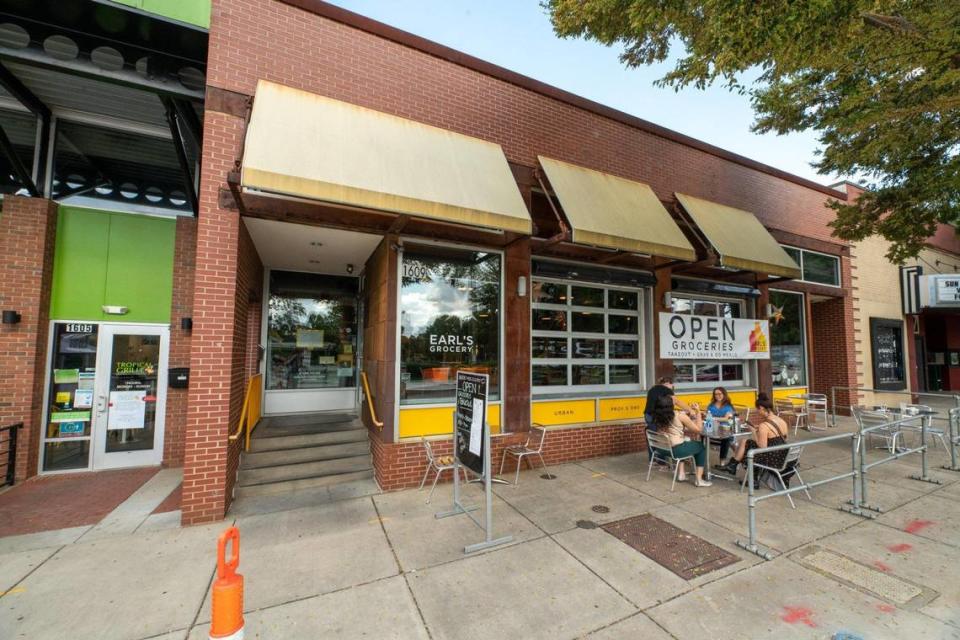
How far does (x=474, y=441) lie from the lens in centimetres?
458

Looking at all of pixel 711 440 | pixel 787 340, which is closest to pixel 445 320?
pixel 711 440

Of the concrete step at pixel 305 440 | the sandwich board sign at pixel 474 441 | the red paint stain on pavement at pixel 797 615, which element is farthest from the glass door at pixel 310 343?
the red paint stain on pavement at pixel 797 615

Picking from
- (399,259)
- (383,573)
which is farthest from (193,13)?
(383,573)

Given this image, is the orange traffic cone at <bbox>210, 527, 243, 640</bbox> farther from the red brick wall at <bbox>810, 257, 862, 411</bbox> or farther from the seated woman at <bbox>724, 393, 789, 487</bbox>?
the red brick wall at <bbox>810, 257, 862, 411</bbox>

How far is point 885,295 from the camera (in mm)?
13594

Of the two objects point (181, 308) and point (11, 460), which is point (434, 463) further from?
point (11, 460)

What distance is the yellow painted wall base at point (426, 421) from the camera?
20.2 ft

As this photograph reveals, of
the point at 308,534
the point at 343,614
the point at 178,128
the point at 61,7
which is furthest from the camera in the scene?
the point at 178,128

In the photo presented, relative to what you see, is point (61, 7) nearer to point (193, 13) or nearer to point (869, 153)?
point (193, 13)

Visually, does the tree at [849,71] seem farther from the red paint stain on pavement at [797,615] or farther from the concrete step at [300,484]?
the concrete step at [300,484]

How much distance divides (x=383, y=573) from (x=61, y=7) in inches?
313

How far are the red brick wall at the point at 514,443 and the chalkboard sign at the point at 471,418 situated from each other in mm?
1336

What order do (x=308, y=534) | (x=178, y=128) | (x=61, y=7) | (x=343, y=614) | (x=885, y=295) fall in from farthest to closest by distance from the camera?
(x=885, y=295)
(x=178, y=128)
(x=61, y=7)
(x=308, y=534)
(x=343, y=614)

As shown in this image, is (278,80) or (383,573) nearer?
(383,573)
